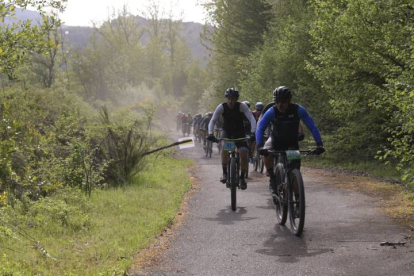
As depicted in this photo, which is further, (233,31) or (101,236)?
(233,31)

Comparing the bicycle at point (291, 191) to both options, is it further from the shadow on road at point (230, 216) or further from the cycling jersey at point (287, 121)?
the shadow on road at point (230, 216)

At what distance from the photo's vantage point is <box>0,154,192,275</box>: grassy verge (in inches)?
242

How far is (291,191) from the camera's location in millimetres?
7465

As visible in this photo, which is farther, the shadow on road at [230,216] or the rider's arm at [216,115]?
the rider's arm at [216,115]

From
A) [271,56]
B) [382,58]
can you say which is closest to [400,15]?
[382,58]

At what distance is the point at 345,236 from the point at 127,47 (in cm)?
8274

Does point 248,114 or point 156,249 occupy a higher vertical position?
point 248,114

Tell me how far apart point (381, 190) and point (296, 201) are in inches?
218

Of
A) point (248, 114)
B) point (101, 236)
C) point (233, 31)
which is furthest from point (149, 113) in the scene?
point (233, 31)

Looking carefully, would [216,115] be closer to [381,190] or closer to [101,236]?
[101,236]

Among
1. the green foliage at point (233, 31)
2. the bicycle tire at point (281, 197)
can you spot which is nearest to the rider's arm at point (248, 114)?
the bicycle tire at point (281, 197)

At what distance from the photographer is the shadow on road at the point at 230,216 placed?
8.91m

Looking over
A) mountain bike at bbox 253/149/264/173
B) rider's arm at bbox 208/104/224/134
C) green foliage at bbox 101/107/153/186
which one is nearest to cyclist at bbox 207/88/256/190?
rider's arm at bbox 208/104/224/134

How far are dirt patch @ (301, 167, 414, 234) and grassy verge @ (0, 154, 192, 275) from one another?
394 centimetres
